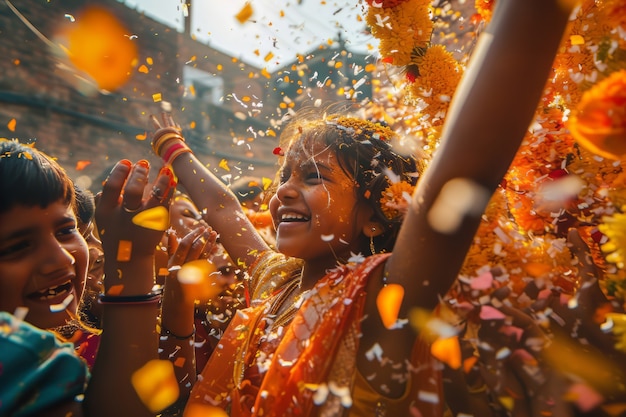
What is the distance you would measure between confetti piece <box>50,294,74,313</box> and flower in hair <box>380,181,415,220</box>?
4.75 ft

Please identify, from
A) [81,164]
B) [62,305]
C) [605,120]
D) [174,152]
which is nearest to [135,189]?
[62,305]

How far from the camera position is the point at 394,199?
1994 mm

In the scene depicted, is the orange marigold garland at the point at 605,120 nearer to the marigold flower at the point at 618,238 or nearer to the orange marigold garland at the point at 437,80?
the marigold flower at the point at 618,238

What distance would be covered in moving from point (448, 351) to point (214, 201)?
1.73 metres

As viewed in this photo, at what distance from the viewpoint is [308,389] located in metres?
1.45

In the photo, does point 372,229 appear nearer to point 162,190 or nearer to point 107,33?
point 162,190

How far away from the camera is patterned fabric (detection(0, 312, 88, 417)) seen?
3.84 feet

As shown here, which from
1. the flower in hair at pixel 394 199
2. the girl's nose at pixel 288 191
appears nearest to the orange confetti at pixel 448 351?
the flower in hair at pixel 394 199

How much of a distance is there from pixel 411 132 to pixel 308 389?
1.88 meters

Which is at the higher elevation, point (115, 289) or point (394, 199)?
point (394, 199)

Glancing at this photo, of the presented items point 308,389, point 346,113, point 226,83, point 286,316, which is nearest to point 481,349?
point 308,389

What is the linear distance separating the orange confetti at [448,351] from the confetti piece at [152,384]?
111 cm

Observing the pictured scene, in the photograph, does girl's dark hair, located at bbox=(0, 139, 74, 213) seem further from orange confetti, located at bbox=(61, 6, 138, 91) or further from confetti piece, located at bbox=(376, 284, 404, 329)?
orange confetti, located at bbox=(61, 6, 138, 91)

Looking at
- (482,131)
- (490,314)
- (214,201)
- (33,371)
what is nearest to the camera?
(482,131)
